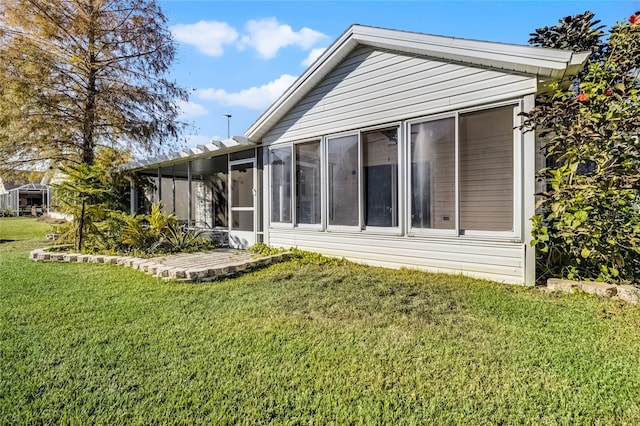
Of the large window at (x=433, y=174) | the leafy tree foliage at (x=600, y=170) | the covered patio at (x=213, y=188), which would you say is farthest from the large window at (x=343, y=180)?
the leafy tree foliage at (x=600, y=170)

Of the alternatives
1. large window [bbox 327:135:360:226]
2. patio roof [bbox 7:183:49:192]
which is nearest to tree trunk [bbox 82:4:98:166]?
large window [bbox 327:135:360:226]

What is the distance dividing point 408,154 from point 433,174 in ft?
1.84

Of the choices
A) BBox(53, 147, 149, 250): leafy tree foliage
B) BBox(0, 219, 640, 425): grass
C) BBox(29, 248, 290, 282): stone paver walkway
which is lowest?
BBox(0, 219, 640, 425): grass

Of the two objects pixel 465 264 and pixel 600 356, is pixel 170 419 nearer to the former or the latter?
pixel 600 356

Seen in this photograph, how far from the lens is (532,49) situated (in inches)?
181

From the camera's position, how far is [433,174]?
579cm

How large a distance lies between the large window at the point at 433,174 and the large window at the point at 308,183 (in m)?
2.26

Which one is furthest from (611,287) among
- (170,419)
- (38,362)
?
(38,362)

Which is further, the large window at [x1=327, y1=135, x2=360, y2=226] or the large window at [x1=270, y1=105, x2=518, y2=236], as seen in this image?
the large window at [x1=327, y1=135, x2=360, y2=226]

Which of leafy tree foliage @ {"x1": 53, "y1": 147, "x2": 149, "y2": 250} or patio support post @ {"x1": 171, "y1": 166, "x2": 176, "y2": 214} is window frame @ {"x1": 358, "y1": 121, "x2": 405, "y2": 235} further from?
patio support post @ {"x1": 171, "y1": 166, "x2": 176, "y2": 214}

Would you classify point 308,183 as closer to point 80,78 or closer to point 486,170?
point 486,170

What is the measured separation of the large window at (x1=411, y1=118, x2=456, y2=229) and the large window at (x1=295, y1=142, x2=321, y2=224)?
2.26 m

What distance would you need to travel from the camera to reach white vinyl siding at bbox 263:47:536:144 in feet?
17.1

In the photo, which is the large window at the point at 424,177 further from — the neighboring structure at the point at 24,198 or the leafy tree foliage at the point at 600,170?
the neighboring structure at the point at 24,198
